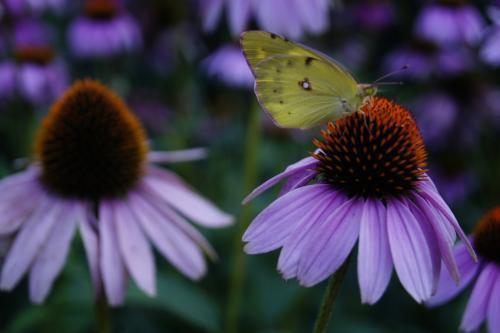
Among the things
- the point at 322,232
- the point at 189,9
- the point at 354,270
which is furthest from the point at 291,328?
the point at 189,9

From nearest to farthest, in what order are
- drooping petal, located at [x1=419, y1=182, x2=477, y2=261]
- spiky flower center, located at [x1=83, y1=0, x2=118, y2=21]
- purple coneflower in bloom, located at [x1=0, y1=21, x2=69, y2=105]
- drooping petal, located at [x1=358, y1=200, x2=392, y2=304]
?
1. drooping petal, located at [x1=358, y1=200, x2=392, y2=304]
2. drooping petal, located at [x1=419, y1=182, x2=477, y2=261]
3. purple coneflower in bloom, located at [x1=0, y1=21, x2=69, y2=105]
4. spiky flower center, located at [x1=83, y1=0, x2=118, y2=21]

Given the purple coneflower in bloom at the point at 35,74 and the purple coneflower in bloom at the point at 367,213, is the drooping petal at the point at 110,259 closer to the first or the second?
the purple coneflower in bloom at the point at 367,213

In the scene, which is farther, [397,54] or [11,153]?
[397,54]

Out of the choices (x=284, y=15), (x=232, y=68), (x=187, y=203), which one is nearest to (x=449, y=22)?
(x=232, y=68)

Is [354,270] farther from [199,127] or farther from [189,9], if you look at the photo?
[189,9]

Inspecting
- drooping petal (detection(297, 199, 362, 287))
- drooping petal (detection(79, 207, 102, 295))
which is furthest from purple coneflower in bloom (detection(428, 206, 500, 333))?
drooping petal (detection(79, 207, 102, 295))

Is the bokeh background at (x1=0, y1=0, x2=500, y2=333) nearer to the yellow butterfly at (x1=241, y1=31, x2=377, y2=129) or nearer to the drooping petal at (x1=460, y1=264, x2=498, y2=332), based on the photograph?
the yellow butterfly at (x1=241, y1=31, x2=377, y2=129)

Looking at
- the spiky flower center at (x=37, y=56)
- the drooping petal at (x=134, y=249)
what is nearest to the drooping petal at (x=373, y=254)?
the drooping petal at (x=134, y=249)
